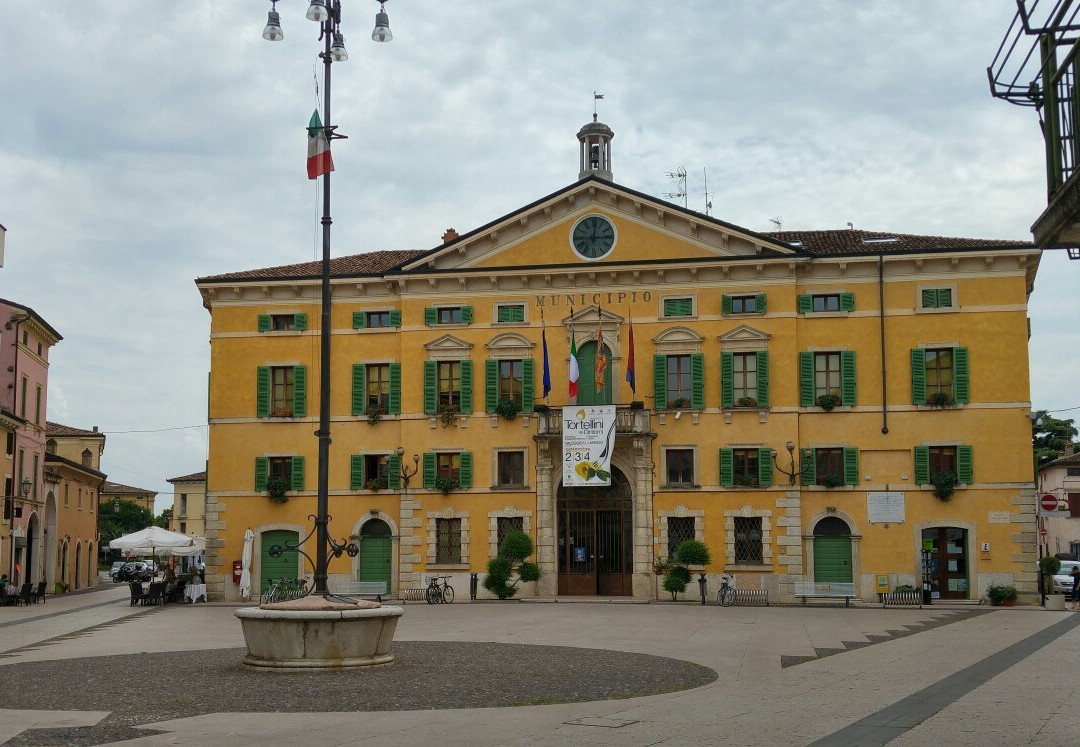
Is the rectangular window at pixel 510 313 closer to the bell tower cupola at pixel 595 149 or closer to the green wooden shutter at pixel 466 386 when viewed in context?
the green wooden shutter at pixel 466 386

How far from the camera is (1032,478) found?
3628 cm

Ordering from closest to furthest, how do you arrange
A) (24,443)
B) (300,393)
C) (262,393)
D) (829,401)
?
(829,401) → (300,393) → (262,393) → (24,443)

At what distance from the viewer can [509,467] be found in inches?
1544

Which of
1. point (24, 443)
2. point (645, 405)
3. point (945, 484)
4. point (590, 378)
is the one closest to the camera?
point (945, 484)

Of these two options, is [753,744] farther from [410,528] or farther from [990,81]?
[410,528]

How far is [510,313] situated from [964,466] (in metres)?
14.9

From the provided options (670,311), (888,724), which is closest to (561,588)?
(670,311)

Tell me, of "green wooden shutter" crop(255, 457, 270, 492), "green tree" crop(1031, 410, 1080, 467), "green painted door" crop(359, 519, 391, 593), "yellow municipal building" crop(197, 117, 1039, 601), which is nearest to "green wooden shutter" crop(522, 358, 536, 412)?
"yellow municipal building" crop(197, 117, 1039, 601)

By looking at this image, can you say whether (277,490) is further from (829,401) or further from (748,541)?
(829,401)

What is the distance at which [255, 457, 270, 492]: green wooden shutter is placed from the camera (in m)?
40.2

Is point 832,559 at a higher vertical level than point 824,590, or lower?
higher

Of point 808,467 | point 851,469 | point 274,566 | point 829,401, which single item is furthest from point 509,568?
point 829,401

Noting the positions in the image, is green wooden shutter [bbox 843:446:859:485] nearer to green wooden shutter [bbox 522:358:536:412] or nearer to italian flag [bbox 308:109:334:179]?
Result: green wooden shutter [bbox 522:358:536:412]

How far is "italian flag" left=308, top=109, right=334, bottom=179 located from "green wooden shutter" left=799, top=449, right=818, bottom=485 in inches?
887
